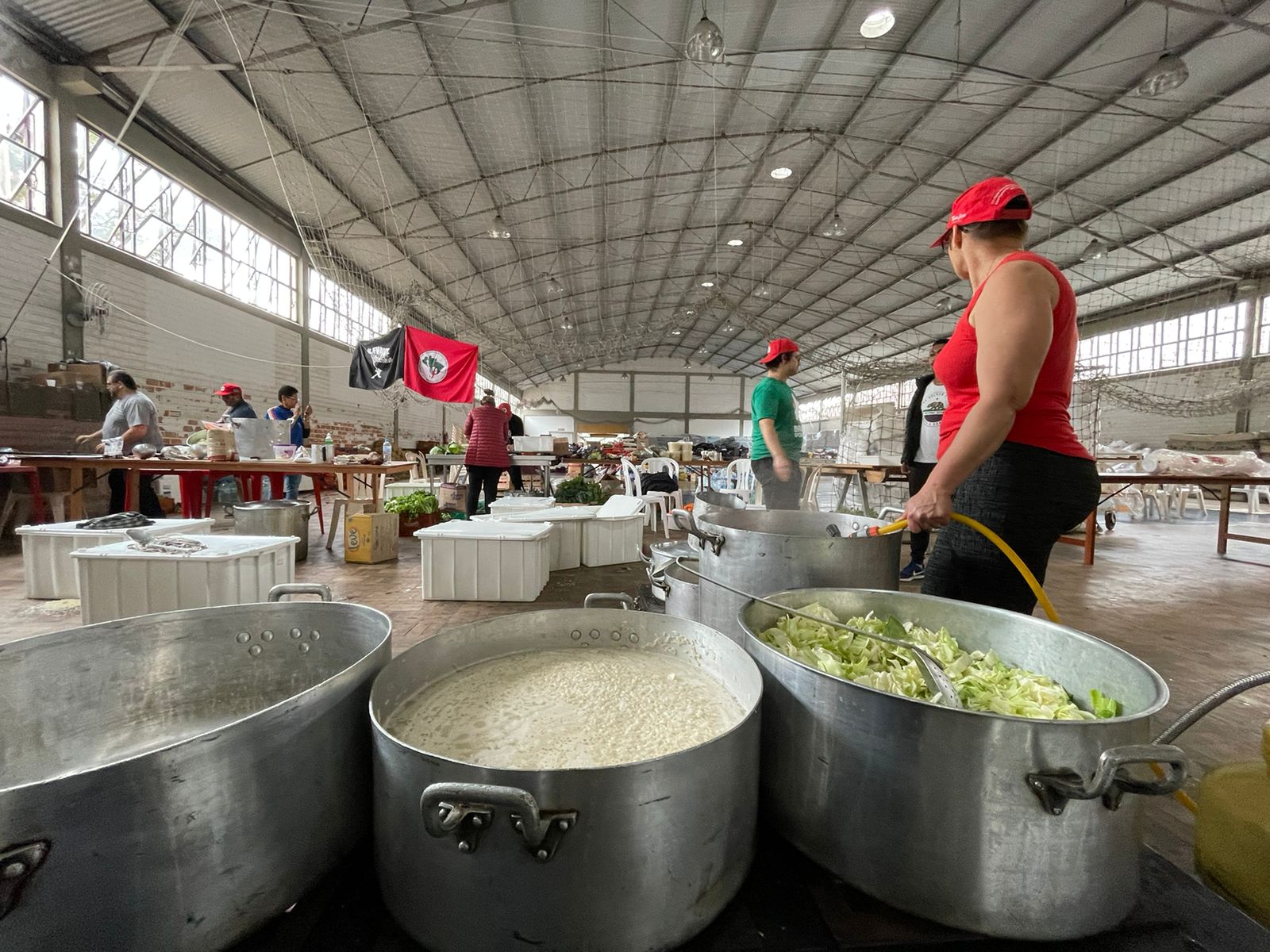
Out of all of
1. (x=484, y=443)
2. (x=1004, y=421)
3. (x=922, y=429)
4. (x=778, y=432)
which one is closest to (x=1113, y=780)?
(x=1004, y=421)

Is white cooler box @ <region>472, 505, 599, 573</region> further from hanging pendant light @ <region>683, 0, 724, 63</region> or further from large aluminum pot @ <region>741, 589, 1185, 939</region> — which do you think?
hanging pendant light @ <region>683, 0, 724, 63</region>

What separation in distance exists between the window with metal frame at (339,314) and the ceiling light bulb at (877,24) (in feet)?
23.5

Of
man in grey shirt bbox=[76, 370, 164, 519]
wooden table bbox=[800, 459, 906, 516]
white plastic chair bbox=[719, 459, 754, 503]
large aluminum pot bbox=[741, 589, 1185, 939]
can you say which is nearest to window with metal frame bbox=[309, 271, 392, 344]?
man in grey shirt bbox=[76, 370, 164, 519]

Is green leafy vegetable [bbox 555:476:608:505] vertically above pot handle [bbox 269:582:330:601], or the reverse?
pot handle [bbox 269:582:330:601]

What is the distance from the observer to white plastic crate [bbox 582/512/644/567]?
3646 mm

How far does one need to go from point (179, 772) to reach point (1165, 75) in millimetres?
7866

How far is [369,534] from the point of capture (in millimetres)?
3637

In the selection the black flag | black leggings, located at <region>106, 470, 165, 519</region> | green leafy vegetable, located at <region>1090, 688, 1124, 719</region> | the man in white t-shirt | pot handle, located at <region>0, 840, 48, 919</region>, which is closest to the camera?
pot handle, located at <region>0, 840, 48, 919</region>

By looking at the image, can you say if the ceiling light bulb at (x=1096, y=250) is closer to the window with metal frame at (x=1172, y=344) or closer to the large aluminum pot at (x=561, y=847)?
the window with metal frame at (x=1172, y=344)

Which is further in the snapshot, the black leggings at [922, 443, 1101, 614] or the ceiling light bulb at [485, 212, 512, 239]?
the ceiling light bulb at [485, 212, 512, 239]

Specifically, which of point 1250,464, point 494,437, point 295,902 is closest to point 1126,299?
point 1250,464

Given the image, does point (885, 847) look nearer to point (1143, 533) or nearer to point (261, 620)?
point (261, 620)

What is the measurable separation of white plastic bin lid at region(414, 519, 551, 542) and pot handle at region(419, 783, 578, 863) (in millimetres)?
2280

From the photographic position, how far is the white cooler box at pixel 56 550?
8.24ft
